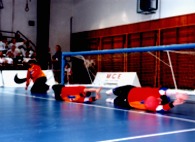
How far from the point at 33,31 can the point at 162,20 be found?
7.23m

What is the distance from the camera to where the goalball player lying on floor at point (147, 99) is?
13.6 ft

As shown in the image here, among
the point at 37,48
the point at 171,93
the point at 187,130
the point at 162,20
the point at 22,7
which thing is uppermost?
the point at 22,7

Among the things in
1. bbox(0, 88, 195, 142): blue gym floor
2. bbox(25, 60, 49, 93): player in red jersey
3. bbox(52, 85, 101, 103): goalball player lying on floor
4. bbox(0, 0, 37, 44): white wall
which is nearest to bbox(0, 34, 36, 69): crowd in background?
bbox(0, 0, 37, 44): white wall

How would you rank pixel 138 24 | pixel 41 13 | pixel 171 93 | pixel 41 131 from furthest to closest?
pixel 41 13 → pixel 138 24 → pixel 171 93 → pixel 41 131

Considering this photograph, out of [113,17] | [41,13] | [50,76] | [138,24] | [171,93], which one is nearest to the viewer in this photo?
[171,93]

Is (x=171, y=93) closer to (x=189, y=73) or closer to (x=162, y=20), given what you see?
(x=189, y=73)

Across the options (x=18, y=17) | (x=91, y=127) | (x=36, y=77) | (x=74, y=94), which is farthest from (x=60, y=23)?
(x=91, y=127)

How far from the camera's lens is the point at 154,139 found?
2.48 metres

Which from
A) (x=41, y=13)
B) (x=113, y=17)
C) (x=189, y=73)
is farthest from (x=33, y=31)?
(x=189, y=73)

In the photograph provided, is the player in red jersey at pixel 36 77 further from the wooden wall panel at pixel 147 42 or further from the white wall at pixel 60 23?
the white wall at pixel 60 23

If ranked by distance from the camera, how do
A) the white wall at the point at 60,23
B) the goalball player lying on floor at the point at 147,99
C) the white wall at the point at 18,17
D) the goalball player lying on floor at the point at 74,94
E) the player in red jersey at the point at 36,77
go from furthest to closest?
the white wall at the point at 60,23 < the white wall at the point at 18,17 < the player in red jersey at the point at 36,77 < the goalball player lying on floor at the point at 74,94 < the goalball player lying on floor at the point at 147,99

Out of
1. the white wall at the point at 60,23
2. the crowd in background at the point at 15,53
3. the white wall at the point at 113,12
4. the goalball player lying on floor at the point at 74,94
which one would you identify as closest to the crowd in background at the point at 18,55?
the crowd in background at the point at 15,53

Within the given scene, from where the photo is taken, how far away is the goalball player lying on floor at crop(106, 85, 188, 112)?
13.6ft

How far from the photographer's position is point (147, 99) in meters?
4.33
